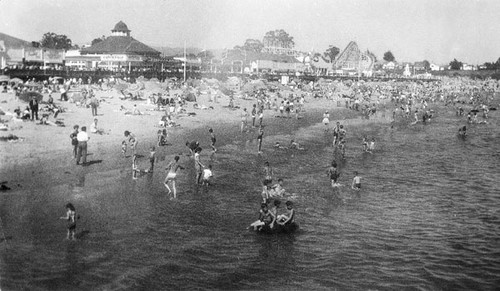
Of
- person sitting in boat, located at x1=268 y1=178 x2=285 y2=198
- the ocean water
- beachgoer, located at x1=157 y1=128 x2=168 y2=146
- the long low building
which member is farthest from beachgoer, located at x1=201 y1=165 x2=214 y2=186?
the long low building

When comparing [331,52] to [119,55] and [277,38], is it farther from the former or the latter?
[119,55]

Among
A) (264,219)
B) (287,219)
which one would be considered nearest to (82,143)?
(264,219)

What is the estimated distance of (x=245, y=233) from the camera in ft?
45.5

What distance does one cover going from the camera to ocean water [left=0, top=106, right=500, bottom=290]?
423 inches

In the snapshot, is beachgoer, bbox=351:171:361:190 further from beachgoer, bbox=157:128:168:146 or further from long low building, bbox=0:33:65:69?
long low building, bbox=0:33:65:69

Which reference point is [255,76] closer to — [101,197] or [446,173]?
[446,173]

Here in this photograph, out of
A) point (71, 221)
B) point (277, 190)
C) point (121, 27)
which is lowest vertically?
point (277, 190)

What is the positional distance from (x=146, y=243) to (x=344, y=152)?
1866 cm

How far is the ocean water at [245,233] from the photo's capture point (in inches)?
423

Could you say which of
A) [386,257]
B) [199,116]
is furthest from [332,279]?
[199,116]

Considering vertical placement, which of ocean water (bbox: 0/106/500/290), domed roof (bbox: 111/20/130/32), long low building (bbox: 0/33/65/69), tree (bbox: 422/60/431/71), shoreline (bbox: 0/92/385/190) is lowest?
ocean water (bbox: 0/106/500/290)

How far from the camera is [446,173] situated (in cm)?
2530

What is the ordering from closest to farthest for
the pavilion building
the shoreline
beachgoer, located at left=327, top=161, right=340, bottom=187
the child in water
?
the child in water
the shoreline
beachgoer, located at left=327, top=161, right=340, bottom=187
the pavilion building

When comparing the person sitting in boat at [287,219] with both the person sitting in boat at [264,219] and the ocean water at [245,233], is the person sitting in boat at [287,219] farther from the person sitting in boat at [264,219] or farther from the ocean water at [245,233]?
the ocean water at [245,233]
